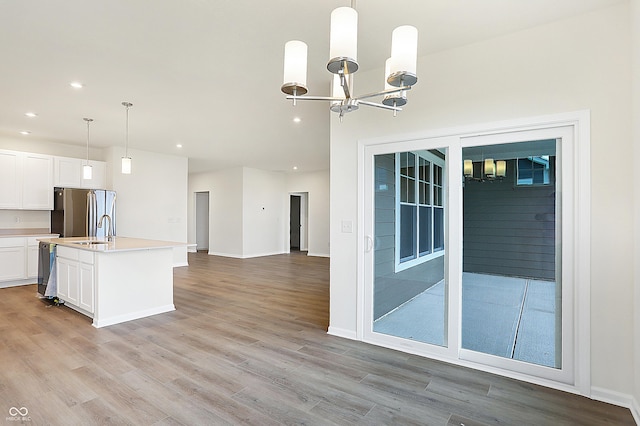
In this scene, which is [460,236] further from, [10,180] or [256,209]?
[256,209]

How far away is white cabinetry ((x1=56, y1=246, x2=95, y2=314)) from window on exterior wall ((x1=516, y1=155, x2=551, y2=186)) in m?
4.40

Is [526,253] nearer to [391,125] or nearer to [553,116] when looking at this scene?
[553,116]

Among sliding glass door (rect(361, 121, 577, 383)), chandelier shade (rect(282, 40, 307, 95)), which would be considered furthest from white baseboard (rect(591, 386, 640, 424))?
chandelier shade (rect(282, 40, 307, 95))

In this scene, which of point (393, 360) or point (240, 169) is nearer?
point (393, 360)

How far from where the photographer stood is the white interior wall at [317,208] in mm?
10250

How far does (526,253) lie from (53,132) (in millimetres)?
7231

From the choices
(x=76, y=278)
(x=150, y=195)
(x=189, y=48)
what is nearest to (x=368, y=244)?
(x=189, y=48)

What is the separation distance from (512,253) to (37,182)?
756cm

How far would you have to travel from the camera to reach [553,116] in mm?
2439

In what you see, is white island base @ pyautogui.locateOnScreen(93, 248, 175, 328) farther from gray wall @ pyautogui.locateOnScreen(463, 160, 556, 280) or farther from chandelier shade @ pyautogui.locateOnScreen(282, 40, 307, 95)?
gray wall @ pyautogui.locateOnScreen(463, 160, 556, 280)

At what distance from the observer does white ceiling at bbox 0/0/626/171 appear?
2.34 m

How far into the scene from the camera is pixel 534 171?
8.63ft

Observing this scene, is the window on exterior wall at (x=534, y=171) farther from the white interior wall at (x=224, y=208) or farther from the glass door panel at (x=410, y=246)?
the white interior wall at (x=224, y=208)

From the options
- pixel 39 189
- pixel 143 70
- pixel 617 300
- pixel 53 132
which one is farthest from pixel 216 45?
pixel 39 189
